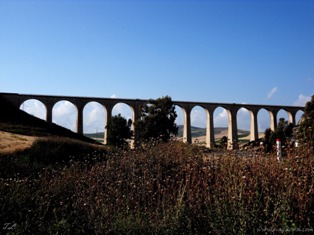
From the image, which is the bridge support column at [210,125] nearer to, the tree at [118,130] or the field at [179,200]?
the tree at [118,130]

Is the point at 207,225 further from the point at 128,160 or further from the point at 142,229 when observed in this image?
the point at 128,160

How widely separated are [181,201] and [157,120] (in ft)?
114

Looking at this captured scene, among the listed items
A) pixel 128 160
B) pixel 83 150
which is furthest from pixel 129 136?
pixel 128 160

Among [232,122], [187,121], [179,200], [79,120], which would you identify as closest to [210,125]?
[187,121]

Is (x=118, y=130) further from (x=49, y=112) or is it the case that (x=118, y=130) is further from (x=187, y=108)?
(x=187, y=108)

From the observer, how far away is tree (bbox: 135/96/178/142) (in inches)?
1539

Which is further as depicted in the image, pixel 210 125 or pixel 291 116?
pixel 291 116

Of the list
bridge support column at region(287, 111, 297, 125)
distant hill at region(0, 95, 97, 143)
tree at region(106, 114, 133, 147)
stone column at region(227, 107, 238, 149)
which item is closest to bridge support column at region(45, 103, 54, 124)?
distant hill at region(0, 95, 97, 143)

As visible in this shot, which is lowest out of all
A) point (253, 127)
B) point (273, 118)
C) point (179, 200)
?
point (179, 200)

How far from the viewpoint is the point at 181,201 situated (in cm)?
480

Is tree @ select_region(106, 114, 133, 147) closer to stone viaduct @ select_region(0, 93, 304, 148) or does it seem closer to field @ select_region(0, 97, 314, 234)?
stone viaduct @ select_region(0, 93, 304, 148)

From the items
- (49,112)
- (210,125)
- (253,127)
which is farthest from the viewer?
(253,127)

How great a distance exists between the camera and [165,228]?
454cm

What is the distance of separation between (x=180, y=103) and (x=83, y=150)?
38.3 meters
